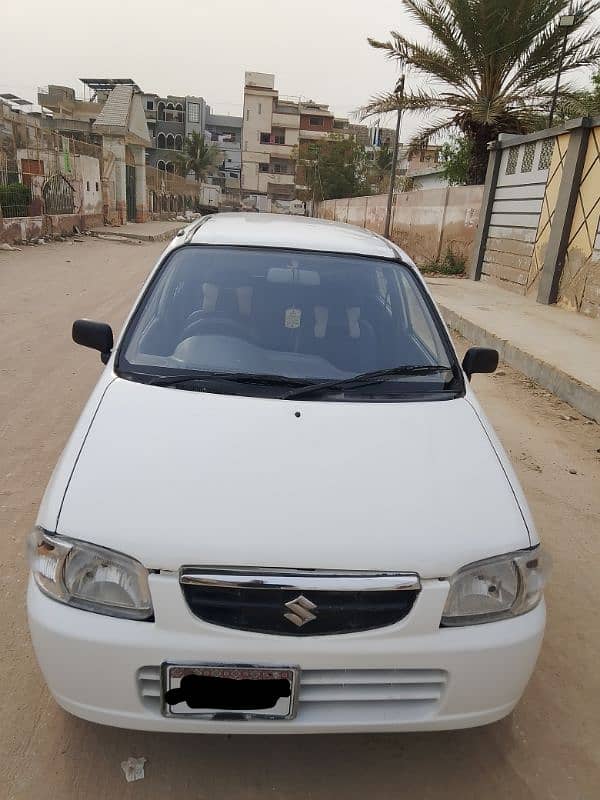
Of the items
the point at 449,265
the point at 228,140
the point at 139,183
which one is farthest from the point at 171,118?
the point at 449,265

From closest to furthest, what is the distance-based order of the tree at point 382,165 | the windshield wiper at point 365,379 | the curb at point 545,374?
the windshield wiper at point 365,379 < the curb at point 545,374 < the tree at point 382,165

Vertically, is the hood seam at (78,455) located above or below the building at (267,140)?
below

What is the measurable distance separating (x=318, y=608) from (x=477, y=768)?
887 mm

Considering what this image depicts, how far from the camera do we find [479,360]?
9.07ft

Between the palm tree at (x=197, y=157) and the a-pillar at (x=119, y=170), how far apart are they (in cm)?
3271

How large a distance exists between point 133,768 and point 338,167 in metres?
45.2

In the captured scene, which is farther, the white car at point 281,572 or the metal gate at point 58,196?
the metal gate at point 58,196

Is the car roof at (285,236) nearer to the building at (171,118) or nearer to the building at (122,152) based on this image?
the building at (122,152)

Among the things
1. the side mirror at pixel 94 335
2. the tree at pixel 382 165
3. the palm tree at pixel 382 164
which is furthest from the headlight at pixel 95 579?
the palm tree at pixel 382 164

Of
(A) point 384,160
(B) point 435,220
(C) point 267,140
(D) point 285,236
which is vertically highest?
(C) point 267,140

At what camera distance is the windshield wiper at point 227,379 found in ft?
7.39

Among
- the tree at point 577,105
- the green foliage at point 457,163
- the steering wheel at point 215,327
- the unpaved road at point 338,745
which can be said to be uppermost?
the tree at point 577,105

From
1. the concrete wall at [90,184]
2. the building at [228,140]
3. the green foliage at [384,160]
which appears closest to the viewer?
the concrete wall at [90,184]

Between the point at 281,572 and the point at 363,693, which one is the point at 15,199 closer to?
the point at 281,572
